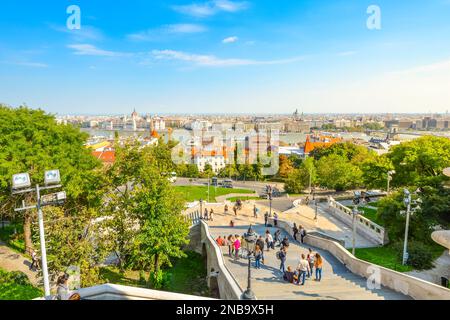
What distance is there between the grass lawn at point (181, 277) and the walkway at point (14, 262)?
3346 millimetres

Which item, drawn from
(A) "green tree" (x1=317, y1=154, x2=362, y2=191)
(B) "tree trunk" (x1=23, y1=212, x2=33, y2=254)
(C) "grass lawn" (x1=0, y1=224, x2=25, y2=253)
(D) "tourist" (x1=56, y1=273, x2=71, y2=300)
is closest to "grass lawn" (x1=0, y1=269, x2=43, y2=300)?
(D) "tourist" (x1=56, y1=273, x2=71, y2=300)

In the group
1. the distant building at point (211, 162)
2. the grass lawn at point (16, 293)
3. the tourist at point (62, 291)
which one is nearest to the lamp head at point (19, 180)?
the tourist at point (62, 291)

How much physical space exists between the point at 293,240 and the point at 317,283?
5868 mm

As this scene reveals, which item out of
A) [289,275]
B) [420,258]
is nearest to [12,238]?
[289,275]

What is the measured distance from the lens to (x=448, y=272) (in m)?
12.8

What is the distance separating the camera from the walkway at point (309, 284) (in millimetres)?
9469

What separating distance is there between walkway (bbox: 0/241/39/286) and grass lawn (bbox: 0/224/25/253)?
0.54 m

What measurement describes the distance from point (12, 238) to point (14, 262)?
4168mm

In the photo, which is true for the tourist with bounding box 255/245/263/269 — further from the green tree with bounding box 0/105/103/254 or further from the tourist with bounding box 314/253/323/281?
the green tree with bounding box 0/105/103/254

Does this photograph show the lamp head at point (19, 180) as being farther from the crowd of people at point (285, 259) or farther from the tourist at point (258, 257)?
the tourist at point (258, 257)

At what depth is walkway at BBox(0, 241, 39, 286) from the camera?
15.6 metres

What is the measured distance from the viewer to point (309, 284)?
1055 centimetres
